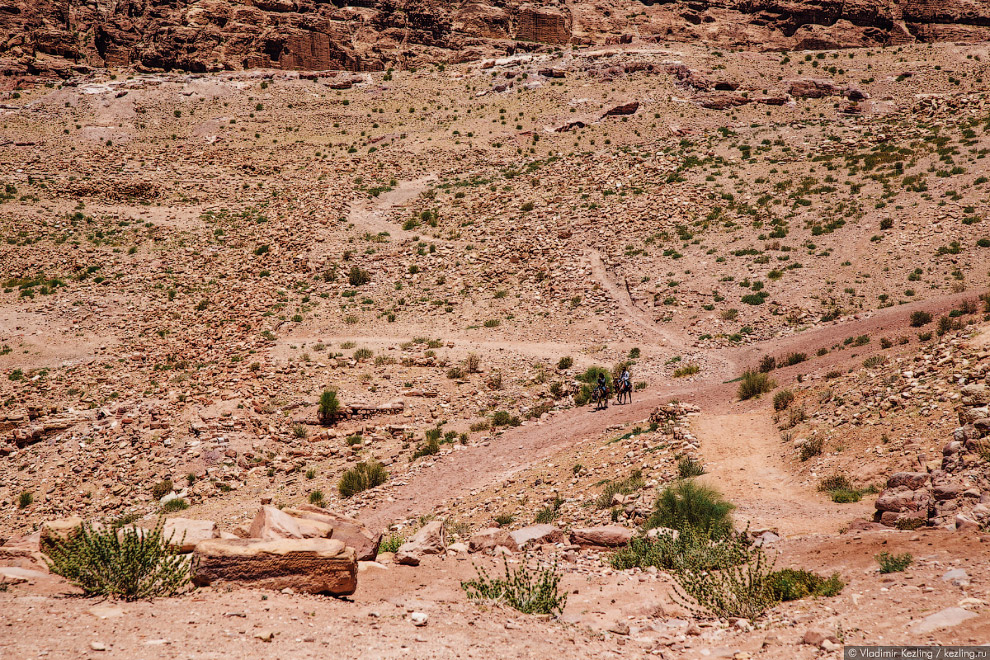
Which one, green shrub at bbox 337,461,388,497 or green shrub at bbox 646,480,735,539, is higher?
green shrub at bbox 646,480,735,539

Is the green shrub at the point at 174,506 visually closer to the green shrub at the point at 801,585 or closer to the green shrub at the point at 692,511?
the green shrub at the point at 692,511

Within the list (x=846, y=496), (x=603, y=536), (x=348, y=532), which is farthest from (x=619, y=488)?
(x=348, y=532)

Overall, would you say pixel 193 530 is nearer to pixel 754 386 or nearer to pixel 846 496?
pixel 846 496

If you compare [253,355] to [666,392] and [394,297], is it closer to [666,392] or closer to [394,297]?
[394,297]

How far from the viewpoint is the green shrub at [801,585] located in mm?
7902

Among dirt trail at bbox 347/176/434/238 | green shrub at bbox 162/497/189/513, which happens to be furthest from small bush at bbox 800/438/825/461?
dirt trail at bbox 347/176/434/238

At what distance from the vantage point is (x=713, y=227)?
34125 mm

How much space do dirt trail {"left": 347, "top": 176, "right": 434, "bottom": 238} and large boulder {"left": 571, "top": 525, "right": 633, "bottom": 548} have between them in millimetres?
28486

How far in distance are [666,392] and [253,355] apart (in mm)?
16065

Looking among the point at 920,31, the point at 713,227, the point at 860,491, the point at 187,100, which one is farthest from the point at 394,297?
the point at 920,31

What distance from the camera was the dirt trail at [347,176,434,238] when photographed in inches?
1517

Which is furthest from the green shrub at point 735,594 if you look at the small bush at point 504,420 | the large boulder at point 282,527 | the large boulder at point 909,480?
the small bush at point 504,420

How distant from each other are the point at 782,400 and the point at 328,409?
14.0 meters

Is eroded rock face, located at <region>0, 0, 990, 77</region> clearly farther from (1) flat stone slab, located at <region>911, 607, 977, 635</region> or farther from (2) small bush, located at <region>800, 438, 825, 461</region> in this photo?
(1) flat stone slab, located at <region>911, 607, 977, 635</region>
